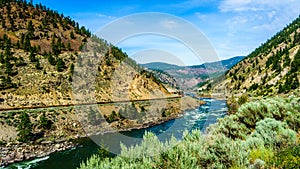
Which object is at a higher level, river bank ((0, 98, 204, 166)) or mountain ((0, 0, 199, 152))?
mountain ((0, 0, 199, 152))

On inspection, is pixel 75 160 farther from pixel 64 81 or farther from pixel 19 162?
pixel 64 81

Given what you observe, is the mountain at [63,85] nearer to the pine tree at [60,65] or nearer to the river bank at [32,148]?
the pine tree at [60,65]

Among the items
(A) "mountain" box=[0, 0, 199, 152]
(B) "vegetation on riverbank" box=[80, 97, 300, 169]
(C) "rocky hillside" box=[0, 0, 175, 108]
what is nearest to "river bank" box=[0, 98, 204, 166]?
(A) "mountain" box=[0, 0, 199, 152]

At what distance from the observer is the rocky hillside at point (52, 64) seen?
63.0 metres

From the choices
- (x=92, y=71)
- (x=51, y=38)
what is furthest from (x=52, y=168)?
(x=51, y=38)

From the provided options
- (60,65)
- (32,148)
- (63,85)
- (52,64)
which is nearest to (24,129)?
(32,148)

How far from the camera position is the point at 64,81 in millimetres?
69250

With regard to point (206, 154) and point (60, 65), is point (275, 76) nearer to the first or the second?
point (60, 65)

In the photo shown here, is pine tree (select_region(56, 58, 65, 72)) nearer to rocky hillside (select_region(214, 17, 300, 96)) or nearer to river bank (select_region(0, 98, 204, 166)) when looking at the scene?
river bank (select_region(0, 98, 204, 166))

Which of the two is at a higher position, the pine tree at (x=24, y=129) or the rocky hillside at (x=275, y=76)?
the rocky hillside at (x=275, y=76)

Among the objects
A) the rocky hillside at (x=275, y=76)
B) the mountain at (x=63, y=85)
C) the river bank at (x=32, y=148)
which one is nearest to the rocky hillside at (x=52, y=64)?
the mountain at (x=63, y=85)

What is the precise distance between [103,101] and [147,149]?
65.9m

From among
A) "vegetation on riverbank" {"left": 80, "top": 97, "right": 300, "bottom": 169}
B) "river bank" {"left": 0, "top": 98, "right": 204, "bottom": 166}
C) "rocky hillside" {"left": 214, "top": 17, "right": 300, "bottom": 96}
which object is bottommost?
"river bank" {"left": 0, "top": 98, "right": 204, "bottom": 166}

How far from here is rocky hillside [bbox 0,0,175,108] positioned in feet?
207
